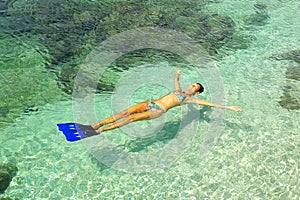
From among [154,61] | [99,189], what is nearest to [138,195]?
[99,189]

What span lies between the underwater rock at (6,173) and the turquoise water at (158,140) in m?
0.16

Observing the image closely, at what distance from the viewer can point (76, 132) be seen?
27.4 ft

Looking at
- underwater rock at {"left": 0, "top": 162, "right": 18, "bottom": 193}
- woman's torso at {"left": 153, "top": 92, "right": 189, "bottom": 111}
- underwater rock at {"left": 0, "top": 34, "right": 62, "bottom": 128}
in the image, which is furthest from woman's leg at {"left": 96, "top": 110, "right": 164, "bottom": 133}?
underwater rock at {"left": 0, "top": 34, "right": 62, "bottom": 128}

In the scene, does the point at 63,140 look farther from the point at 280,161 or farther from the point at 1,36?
the point at 1,36

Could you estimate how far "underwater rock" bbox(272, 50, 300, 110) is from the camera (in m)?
11.3

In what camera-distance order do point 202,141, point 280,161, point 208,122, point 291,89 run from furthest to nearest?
point 291,89 → point 208,122 → point 202,141 → point 280,161

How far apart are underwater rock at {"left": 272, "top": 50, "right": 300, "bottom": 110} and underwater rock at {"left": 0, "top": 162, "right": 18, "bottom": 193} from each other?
27.3ft

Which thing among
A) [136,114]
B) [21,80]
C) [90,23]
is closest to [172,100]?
[136,114]

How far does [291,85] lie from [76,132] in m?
8.00

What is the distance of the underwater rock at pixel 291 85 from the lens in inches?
444

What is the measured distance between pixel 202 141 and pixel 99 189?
3226mm

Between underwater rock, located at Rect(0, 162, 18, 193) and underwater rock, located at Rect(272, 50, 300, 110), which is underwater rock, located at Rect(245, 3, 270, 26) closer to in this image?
underwater rock, located at Rect(272, 50, 300, 110)

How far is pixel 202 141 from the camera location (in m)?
9.67

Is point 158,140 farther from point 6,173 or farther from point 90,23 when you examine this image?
point 90,23
